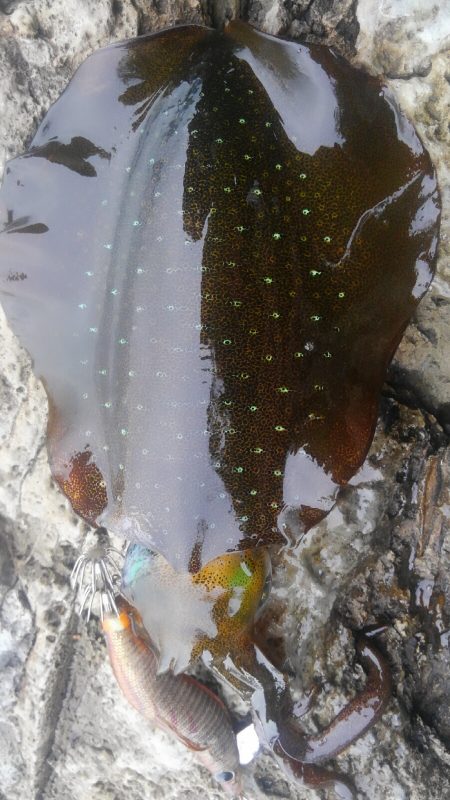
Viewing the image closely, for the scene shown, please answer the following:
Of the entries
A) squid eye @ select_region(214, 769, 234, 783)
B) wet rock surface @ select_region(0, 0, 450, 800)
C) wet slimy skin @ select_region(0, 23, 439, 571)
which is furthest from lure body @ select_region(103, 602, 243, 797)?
wet slimy skin @ select_region(0, 23, 439, 571)

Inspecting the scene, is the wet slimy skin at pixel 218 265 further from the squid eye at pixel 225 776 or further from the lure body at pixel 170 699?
the squid eye at pixel 225 776

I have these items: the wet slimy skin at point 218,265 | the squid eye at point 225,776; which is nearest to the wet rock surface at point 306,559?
the squid eye at point 225,776

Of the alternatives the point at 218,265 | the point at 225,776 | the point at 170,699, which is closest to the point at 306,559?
the point at 170,699

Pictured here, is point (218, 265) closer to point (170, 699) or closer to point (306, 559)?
point (306, 559)

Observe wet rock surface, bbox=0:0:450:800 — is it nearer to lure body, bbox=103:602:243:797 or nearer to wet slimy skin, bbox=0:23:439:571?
lure body, bbox=103:602:243:797

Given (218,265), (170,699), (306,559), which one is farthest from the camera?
(170,699)

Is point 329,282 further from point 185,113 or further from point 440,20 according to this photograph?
point 440,20

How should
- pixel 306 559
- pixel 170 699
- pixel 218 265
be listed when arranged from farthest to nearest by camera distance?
pixel 170 699 → pixel 306 559 → pixel 218 265
